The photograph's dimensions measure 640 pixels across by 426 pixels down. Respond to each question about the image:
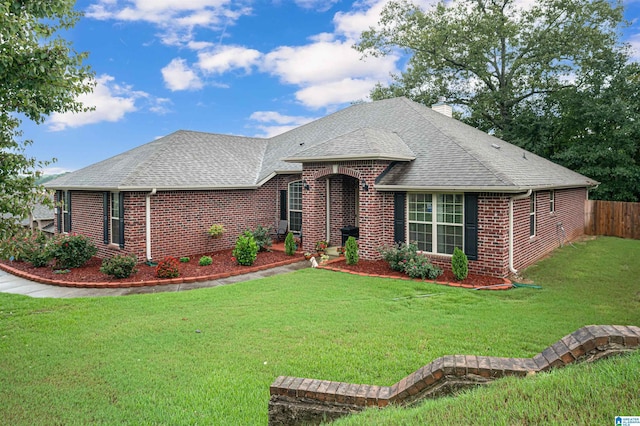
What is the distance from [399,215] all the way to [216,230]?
6.67 m

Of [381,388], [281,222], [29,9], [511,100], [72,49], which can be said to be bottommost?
[381,388]

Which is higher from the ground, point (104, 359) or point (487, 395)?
point (487, 395)

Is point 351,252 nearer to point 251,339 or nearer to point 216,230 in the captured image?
point 216,230

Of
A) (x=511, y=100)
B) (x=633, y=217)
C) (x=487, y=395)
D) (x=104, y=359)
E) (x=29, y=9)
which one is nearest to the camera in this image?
(x=487, y=395)

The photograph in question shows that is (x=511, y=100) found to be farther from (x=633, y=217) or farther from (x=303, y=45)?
(x=303, y=45)

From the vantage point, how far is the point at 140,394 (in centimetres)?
484

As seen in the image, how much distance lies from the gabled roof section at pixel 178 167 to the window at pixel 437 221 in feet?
23.2

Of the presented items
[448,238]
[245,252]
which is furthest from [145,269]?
[448,238]

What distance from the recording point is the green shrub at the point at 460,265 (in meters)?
10.5

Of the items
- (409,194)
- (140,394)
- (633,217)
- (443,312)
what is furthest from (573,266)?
(140,394)

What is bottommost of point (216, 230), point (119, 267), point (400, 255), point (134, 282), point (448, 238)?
point (134, 282)

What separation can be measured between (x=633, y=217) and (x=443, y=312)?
16.8 meters

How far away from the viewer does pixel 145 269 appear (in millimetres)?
12617

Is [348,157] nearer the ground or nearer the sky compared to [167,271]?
nearer the sky
